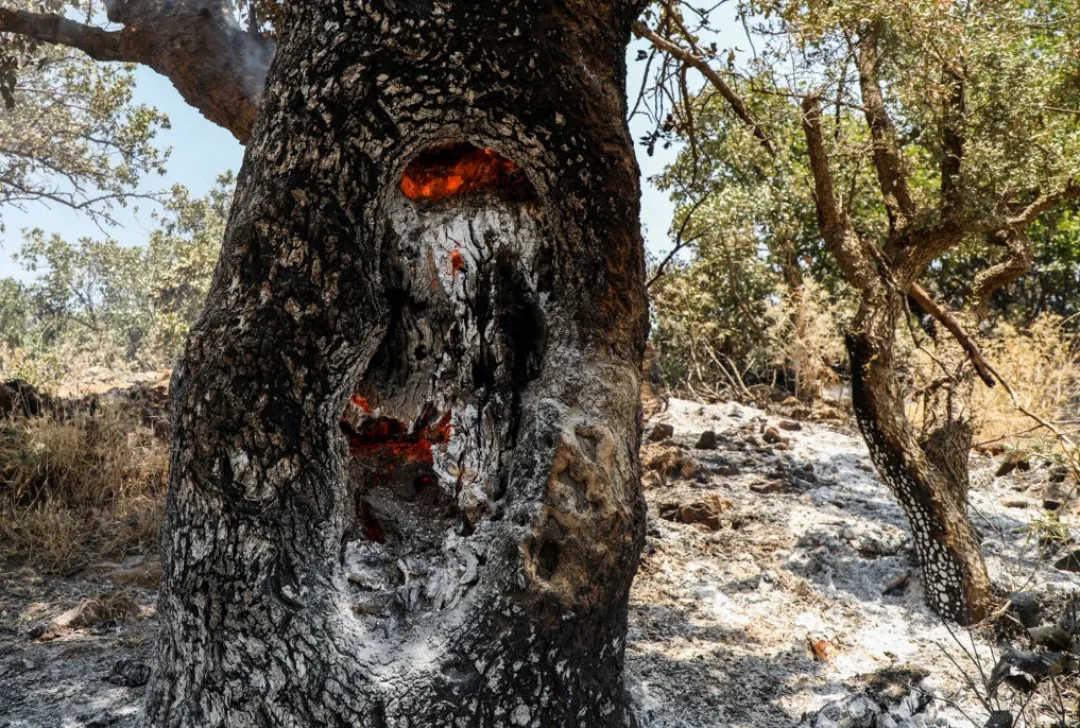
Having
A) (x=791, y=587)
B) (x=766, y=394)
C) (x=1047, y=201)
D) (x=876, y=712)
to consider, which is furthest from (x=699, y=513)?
(x=766, y=394)

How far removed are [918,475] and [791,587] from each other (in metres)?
0.91

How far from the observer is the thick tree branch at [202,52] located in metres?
4.98

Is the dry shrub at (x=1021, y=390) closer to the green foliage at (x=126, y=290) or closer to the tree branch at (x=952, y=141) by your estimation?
the tree branch at (x=952, y=141)

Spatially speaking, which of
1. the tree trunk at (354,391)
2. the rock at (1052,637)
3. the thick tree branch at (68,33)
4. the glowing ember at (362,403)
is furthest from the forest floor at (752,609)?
the thick tree branch at (68,33)

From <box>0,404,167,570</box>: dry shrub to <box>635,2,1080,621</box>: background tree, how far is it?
4.25 meters

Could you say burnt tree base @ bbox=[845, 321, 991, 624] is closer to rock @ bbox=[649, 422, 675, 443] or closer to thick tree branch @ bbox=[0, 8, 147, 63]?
rock @ bbox=[649, 422, 675, 443]

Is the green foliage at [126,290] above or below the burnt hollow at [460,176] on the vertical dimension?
above

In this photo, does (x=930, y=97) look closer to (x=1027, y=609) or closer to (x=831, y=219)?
(x=831, y=219)

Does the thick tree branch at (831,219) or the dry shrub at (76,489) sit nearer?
the thick tree branch at (831,219)

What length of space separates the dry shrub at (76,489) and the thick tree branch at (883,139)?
4902 mm

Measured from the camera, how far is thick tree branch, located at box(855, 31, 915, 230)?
4.70 metres

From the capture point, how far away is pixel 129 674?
340cm

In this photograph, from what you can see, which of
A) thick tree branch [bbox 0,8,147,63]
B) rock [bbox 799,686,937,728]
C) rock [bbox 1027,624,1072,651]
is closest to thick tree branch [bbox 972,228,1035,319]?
rock [bbox 799,686,937,728]

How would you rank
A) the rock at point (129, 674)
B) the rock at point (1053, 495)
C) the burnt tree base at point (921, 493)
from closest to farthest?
the rock at point (129, 674) < the burnt tree base at point (921, 493) < the rock at point (1053, 495)
